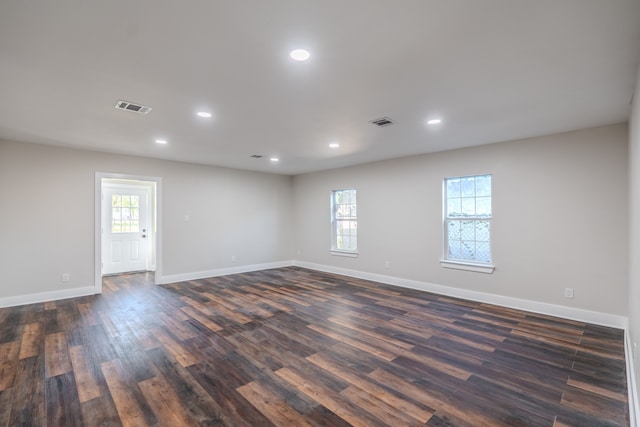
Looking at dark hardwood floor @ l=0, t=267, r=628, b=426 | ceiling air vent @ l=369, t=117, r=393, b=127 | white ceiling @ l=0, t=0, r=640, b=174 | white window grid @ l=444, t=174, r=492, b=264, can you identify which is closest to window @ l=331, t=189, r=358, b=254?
white window grid @ l=444, t=174, r=492, b=264

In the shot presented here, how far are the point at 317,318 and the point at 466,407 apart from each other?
2107mm

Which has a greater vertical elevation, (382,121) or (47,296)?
(382,121)

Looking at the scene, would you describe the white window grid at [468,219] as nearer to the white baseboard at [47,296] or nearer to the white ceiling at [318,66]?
the white ceiling at [318,66]

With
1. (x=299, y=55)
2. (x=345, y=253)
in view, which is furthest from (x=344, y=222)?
(x=299, y=55)

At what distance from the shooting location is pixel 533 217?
4203 mm

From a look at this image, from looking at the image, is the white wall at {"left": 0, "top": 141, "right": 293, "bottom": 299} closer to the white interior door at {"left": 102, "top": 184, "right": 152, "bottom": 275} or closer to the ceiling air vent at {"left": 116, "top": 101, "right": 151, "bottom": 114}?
the white interior door at {"left": 102, "top": 184, "right": 152, "bottom": 275}

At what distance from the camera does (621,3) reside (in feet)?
5.16

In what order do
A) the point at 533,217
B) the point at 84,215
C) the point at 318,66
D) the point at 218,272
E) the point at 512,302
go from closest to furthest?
the point at 318,66, the point at 533,217, the point at 512,302, the point at 84,215, the point at 218,272

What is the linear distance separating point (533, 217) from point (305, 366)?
12.1 feet

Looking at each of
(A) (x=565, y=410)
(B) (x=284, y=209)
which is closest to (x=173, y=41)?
(A) (x=565, y=410)

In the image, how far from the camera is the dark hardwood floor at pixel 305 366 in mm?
2055

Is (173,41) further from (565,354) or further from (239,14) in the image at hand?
(565,354)

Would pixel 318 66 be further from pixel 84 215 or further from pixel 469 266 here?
pixel 84 215

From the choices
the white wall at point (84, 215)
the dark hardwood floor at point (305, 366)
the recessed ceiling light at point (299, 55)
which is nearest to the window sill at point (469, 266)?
the dark hardwood floor at point (305, 366)
